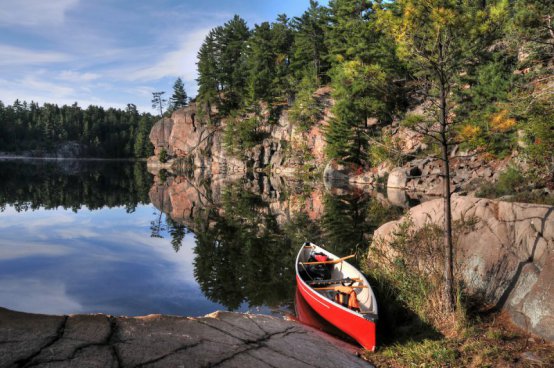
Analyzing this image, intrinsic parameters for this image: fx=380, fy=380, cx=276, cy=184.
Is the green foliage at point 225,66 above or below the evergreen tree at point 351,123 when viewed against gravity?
above

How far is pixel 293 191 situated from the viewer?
37.9 m

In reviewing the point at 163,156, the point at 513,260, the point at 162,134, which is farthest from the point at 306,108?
the point at 513,260

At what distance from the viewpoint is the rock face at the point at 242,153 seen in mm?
58250

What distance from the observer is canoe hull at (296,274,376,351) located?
7.40m

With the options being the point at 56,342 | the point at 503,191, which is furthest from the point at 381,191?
the point at 56,342

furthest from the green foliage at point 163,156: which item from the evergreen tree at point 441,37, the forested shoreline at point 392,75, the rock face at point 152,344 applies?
the evergreen tree at point 441,37

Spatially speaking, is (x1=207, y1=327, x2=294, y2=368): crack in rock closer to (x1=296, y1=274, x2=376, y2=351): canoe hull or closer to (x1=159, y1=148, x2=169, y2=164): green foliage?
(x1=296, y1=274, x2=376, y2=351): canoe hull

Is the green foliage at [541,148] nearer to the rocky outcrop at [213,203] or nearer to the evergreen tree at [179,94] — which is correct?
the rocky outcrop at [213,203]

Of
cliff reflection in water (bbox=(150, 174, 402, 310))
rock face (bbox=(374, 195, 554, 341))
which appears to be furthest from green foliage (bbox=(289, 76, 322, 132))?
rock face (bbox=(374, 195, 554, 341))

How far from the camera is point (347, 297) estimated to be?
30.3ft

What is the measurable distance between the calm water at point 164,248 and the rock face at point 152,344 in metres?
3.96

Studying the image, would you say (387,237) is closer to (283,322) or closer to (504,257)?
(504,257)

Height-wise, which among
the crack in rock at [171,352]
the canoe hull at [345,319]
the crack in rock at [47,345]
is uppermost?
the crack in rock at [47,345]

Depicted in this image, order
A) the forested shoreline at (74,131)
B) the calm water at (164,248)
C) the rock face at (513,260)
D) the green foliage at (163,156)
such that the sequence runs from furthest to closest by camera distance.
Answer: the forested shoreline at (74,131), the green foliage at (163,156), the calm water at (164,248), the rock face at (513,260)
